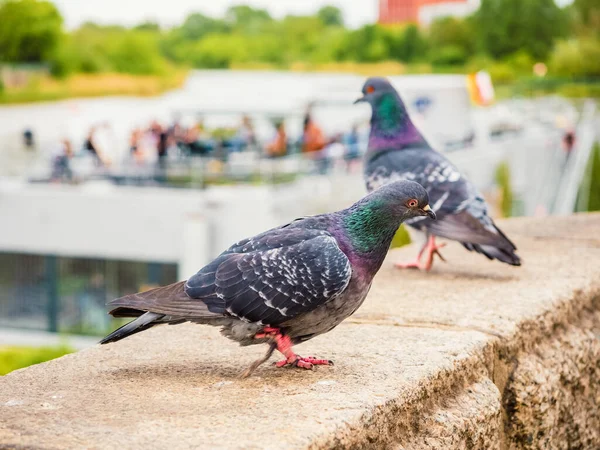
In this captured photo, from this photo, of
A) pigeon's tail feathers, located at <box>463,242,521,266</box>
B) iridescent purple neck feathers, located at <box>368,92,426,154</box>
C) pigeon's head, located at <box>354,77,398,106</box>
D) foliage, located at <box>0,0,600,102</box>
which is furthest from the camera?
foliage, located at <box>0,0,600,102</box>

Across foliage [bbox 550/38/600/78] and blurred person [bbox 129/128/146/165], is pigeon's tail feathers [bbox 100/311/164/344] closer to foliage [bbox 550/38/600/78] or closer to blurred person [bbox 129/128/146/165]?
blurred person [bbox 129/128/146/165]

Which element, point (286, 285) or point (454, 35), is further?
point (454, 35)

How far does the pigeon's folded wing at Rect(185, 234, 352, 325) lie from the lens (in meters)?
3.17

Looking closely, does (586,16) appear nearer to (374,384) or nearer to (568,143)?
(568,143)

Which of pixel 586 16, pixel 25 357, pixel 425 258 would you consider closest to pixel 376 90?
pixel 425 258

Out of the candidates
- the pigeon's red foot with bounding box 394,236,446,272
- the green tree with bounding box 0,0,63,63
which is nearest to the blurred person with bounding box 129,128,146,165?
the pigeon's red foot with bounding box 394,236,446,272

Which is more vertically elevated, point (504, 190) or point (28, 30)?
point (28, 30)

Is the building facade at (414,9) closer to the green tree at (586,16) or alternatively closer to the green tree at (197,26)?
the green tree at (586,16)

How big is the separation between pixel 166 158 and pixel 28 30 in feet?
101

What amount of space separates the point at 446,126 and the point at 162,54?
31.1 meters

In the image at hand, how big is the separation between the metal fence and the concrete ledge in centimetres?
2323

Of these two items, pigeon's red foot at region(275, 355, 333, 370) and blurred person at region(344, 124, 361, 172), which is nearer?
pigeon's red foot at region(275, 355, 333, 370)

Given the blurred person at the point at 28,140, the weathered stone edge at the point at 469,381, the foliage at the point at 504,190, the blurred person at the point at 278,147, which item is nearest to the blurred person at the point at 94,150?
the blurred person at the point at 278,147

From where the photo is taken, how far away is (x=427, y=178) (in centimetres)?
548
